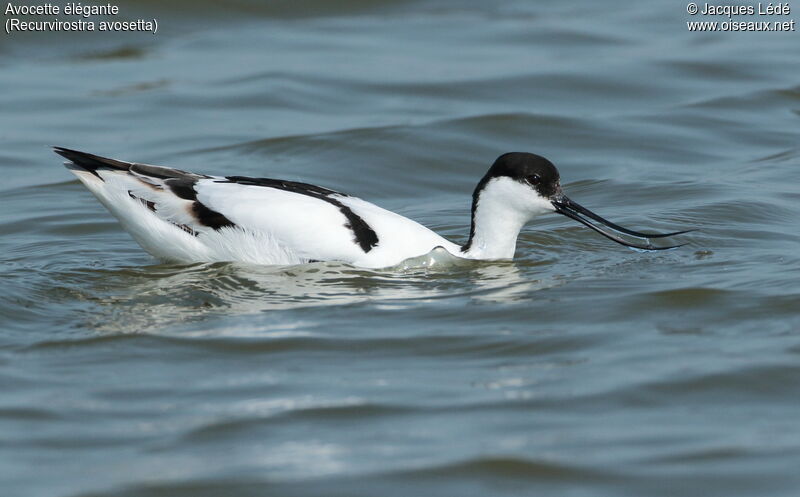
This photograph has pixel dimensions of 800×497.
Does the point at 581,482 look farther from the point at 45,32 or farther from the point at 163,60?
the point at 45,32

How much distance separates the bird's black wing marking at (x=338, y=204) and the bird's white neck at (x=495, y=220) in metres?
0.76

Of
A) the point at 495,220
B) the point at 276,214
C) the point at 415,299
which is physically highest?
the point at 276,214

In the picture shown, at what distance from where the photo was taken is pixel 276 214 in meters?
7.52

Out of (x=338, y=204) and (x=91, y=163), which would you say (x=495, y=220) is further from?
(x=91, y=163)

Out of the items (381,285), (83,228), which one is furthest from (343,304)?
(83,228)

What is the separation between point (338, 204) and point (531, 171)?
1.18 meters

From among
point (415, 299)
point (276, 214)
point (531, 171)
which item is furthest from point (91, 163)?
point (531, 171)

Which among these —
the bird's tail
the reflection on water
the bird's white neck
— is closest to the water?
the reflection on water

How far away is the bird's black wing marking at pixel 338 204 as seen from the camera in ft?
24.8

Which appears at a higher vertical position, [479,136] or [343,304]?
[479,136]

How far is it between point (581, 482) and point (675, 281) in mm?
2829

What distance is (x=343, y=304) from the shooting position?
7039 millimetres

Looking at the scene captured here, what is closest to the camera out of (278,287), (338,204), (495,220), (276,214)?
(278,287)

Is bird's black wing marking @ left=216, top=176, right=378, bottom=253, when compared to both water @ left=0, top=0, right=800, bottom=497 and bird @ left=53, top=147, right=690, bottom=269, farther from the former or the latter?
water @ left=0, top=0, right=800, bottom=497
